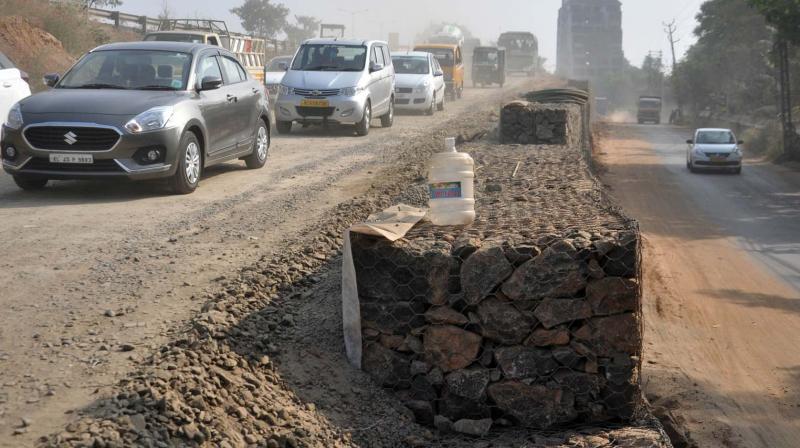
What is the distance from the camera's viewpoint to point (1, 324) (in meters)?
5.70

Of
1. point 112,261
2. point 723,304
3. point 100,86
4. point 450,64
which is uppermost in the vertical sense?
point 450,64

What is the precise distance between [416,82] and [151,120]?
704 inches

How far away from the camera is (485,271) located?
5512 mm

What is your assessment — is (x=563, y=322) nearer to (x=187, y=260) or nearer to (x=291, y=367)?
(x=291, y=367)

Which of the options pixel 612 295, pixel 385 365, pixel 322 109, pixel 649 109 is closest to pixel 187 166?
pixel 385 365

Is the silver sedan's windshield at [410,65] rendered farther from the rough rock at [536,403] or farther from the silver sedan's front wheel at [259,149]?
the rough rock at [536,403]

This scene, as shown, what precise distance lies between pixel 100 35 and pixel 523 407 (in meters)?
34.3

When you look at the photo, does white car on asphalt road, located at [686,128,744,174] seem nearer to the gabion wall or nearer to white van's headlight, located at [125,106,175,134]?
white van's headlight, located at [125,106,175,134]

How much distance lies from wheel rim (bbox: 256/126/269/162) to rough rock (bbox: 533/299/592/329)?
8.25 metres

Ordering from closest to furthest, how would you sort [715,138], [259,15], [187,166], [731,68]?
[187,166] → [715,138] → [731,68] → [259,15]

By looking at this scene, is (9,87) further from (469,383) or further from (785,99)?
(785,99)

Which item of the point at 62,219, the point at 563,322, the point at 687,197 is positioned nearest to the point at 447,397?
the point at 563,322

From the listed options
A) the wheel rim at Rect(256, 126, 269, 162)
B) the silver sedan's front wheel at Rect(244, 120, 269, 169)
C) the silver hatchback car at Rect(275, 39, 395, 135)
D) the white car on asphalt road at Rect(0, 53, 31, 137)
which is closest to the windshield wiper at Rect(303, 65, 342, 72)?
the silver hatchback car at Rect(275, 39, 395, 135)

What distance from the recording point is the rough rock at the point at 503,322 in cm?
551
